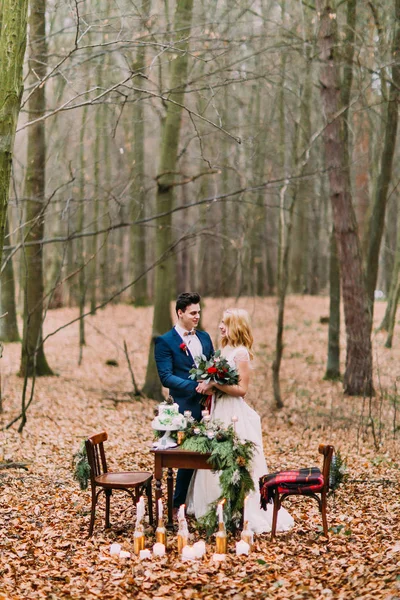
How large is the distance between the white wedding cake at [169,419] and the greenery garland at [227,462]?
11 cm

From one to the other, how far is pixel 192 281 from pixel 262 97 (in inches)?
542

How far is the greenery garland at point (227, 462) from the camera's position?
573 centimetres

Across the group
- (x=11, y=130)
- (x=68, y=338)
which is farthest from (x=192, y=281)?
(x=11, y=130)

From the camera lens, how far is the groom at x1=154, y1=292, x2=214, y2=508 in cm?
625

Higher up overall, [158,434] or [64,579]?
[158,434]

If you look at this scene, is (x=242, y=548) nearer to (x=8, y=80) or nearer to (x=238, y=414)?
(x=238, y=414)

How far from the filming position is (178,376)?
643 cm

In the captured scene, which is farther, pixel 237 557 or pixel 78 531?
pixel 78 531

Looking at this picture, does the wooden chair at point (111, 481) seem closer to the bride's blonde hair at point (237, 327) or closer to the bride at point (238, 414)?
the bride at point (238, 414)

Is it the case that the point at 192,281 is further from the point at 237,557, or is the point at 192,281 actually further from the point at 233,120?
the point at 237,557

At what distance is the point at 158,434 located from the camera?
6.09 m

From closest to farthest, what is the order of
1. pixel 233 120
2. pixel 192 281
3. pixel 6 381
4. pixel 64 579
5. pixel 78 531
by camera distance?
pixel 64 579
pixel 78 531
pixel 6 381
pixel 233 120
pixel 192 281

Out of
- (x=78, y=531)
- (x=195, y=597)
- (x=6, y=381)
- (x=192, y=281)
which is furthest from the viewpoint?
(x=192, y=281)

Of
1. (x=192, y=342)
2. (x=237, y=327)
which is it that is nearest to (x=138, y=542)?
(x=192, y=342)
